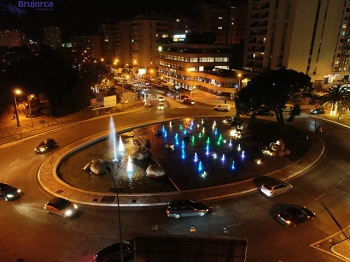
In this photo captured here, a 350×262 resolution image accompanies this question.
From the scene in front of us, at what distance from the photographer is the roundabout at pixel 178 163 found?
2717 centimetres

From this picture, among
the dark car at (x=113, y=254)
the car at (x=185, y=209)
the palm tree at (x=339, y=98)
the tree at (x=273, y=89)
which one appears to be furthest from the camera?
the palm tree at (x=339, y=98)

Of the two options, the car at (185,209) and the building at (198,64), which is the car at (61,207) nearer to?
the car at (185,209)

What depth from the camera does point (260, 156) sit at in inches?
1451

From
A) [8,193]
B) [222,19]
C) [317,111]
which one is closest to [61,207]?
[8,193]

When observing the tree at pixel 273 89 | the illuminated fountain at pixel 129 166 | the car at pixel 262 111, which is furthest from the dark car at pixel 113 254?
the car at pixel 262 111

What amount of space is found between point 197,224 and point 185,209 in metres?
1.68

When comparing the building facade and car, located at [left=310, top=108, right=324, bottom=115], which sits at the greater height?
the building facade

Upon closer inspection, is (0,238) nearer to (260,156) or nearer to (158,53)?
(260,156)

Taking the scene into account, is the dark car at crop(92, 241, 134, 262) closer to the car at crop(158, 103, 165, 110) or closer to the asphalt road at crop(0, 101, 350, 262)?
the asphalt road at crop(0, 101, 350, 262)

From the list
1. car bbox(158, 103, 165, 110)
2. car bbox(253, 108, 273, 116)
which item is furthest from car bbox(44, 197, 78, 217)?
car bbox(158, 103, 165, 110)

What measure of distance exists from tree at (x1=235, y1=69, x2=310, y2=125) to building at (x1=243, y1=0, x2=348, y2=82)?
124 ft

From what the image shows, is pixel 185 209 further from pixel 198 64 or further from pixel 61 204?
pixel 198 64

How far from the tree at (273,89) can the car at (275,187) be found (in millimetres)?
18445

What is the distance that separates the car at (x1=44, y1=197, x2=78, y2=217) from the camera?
76.9ft
